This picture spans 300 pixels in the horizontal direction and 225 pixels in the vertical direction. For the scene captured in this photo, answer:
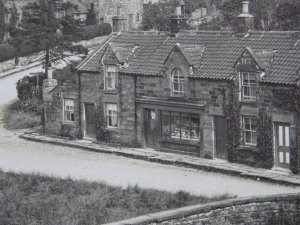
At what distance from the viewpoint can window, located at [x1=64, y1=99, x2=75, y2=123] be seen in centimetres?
3766

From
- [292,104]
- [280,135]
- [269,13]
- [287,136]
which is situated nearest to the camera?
[292,104]

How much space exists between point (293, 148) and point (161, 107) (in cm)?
789

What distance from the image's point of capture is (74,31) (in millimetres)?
46250

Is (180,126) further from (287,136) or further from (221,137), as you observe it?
(287,136)

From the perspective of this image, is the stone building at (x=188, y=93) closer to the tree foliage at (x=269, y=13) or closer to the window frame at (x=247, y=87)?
the window frame at (x=247, y=87)

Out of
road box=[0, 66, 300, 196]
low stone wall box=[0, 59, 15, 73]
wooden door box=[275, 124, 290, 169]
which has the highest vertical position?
low stone wall box=[0, 59, 15, 73]

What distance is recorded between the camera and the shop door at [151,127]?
3372 cm

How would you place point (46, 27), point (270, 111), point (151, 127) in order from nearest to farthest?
1. point (270, 111)
2. point (151, 127)
3. point (46, 27)

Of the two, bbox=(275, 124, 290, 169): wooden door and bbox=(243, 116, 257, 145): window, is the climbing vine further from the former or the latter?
bbox=(275, 124, 290, 169): wooden door

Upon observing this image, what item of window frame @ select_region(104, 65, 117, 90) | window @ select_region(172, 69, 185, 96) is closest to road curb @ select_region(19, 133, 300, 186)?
window frame @ select_region(104, 65, 117, 90)

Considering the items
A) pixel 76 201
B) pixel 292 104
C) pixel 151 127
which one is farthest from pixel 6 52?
pixel 76 201

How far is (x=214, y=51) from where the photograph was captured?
106 feet

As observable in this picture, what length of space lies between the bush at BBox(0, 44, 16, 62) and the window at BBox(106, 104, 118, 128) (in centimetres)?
2814

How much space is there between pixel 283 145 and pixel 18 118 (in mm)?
21228
